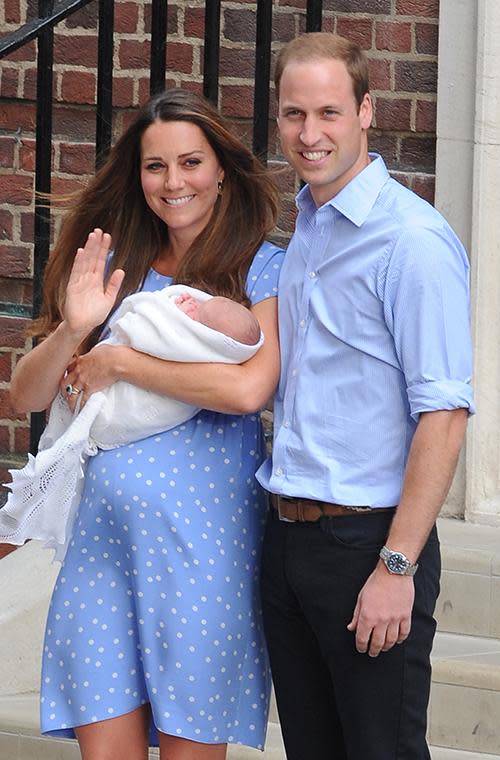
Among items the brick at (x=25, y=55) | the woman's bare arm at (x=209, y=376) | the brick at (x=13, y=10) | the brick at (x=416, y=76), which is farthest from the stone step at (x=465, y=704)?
the brick at (x=13, y=10)

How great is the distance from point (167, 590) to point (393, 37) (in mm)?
2176

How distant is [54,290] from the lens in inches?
119

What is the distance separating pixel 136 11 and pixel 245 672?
7.89 feet

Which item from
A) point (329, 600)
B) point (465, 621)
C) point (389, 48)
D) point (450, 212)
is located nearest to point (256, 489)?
point (329, 600)

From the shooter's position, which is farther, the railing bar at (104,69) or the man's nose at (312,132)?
the railing bar at (104,69)

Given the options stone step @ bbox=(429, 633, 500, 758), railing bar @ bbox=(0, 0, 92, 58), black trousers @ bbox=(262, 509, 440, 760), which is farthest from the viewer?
railing bar @ bbox=(0, 0, 92, 58)

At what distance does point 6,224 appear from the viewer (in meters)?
4.53

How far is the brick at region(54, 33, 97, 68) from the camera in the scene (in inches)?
175

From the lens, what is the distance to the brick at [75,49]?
14.6ft

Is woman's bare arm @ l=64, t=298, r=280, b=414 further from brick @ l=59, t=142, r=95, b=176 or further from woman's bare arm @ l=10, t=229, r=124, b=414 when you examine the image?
brick @ l=59, t=142, r=95, b=176

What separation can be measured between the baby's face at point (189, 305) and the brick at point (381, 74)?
1745 millimetres

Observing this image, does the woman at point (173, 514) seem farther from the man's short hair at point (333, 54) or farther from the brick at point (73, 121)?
the brick at point (73, 121)

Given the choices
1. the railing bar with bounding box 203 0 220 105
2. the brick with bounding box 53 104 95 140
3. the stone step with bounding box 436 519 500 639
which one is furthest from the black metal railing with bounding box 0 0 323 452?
the stone step with bounding box 436 519 500 639

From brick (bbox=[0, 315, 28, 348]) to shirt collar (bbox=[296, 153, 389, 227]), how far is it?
7.02 ft
